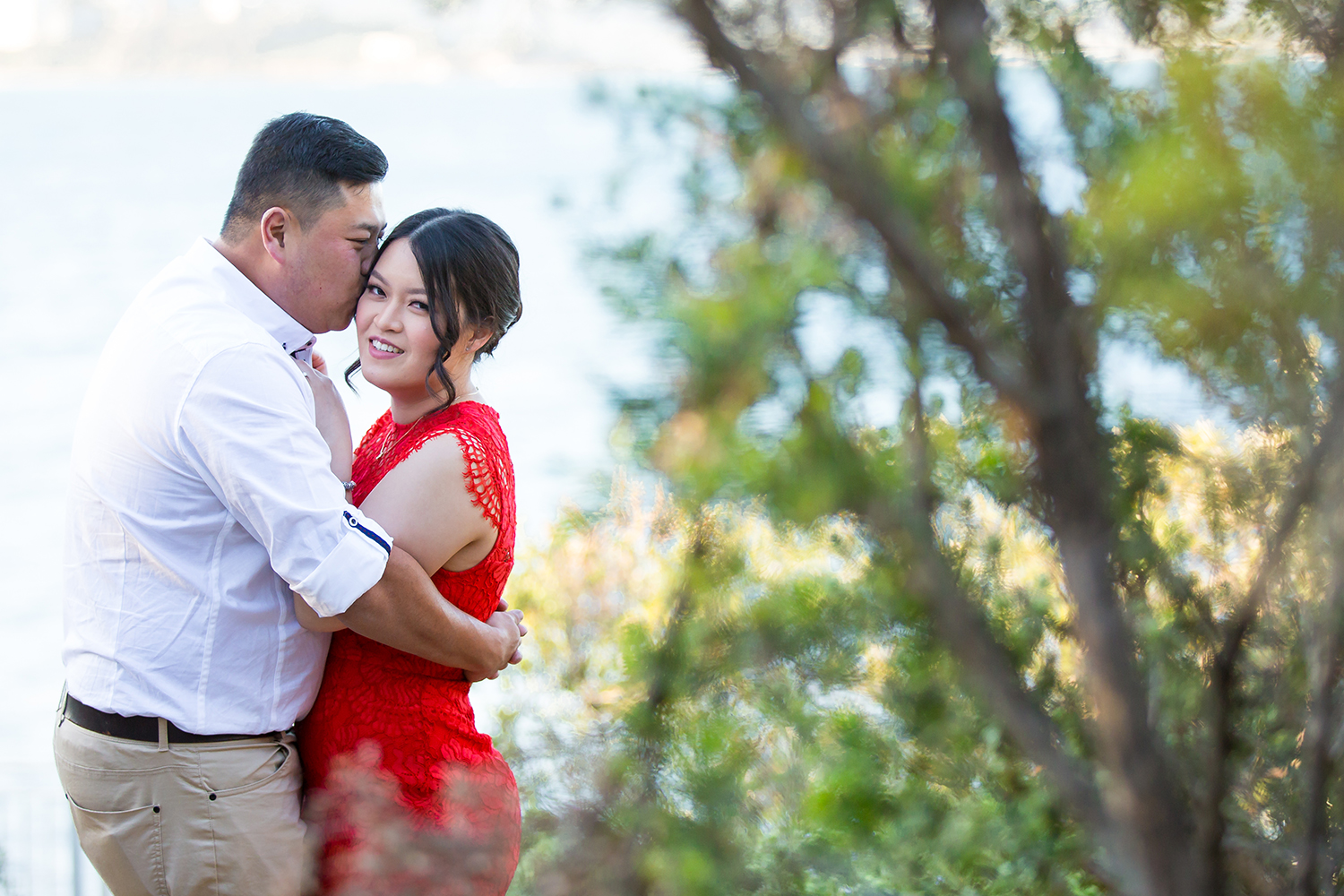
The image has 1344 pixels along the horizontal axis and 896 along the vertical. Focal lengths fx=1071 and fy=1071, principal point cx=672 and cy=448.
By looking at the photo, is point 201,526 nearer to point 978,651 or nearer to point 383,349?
point 383,349

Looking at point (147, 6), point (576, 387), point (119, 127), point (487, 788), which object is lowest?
point (487, 788)

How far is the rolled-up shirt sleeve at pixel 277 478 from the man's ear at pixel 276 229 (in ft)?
1.15

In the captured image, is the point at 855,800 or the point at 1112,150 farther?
the point at 855,800

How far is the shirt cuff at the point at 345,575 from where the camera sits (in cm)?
203

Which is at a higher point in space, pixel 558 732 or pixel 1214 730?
pixel 1214 730

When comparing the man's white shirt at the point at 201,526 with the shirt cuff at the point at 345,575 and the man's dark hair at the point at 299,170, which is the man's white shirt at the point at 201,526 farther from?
the man's dark hair at the point at 299,170

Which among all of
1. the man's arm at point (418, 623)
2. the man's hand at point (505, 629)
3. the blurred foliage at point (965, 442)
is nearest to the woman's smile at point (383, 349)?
the man's arm at point (418, 623)

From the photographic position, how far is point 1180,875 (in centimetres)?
84

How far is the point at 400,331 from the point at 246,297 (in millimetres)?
331

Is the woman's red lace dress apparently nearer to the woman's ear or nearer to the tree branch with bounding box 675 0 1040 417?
the woman's ear

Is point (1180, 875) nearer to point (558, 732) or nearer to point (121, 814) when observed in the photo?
point (558, 732)

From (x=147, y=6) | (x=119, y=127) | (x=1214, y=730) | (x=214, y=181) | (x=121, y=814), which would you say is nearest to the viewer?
(x=1214, y=730)

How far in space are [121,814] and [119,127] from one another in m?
41.4

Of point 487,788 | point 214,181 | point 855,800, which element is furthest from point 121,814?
point 214,181
